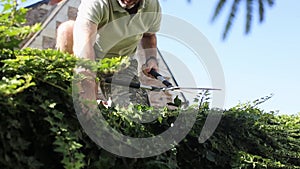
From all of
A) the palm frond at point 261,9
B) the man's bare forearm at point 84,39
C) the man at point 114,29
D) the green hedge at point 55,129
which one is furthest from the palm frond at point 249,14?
the man's bare forearm at point 84,39

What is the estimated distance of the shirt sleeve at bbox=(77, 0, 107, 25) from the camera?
2.36 m

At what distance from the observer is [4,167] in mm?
1247

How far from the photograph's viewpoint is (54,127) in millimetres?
1373

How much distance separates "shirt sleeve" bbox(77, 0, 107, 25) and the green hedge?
67 centimetres

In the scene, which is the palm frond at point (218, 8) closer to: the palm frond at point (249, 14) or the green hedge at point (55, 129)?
the palm frond at point (249, 14)

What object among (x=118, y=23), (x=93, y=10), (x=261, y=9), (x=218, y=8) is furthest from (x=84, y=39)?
(x=261, y=9)

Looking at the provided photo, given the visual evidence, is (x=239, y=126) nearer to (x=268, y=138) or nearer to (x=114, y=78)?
(x=268, y=138)

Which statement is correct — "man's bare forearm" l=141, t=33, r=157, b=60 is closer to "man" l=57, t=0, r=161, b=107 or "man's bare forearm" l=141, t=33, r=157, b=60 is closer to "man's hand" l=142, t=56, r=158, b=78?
"man" l=57, t=0, r=161, b=107

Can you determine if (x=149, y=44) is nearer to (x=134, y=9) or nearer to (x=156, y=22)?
(x=156, y=22)

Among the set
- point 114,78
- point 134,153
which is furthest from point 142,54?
point 134,153

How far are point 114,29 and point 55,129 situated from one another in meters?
1.50

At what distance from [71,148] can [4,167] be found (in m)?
0.20

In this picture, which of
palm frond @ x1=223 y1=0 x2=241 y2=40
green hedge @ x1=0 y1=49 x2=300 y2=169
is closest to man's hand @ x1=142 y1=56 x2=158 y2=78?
palm frond @ x1=223 y1=0 x2=241 y2=40

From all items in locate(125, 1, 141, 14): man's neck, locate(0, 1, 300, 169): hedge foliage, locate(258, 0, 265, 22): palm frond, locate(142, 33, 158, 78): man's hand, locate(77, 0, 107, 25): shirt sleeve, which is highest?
locate(258, 0, 265, 22): palm frond
